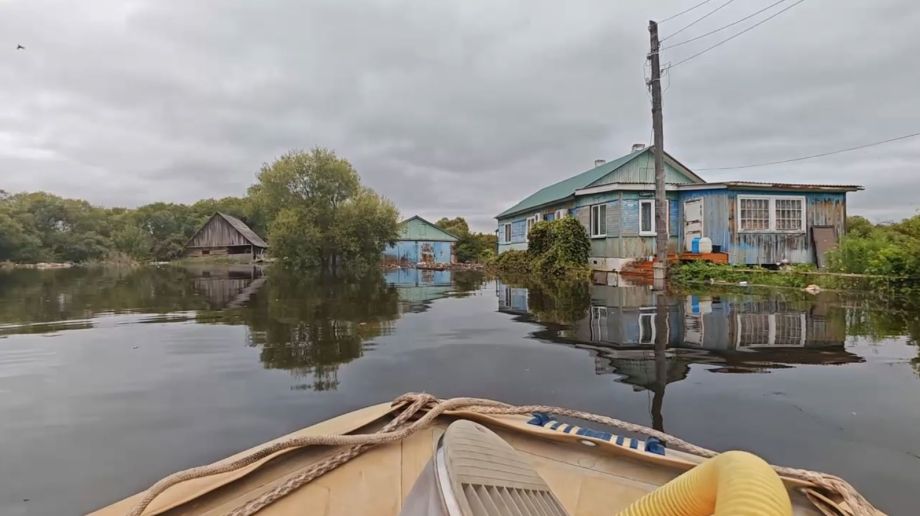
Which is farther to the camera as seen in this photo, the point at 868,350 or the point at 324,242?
the point at 324,242

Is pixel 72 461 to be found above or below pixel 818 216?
below

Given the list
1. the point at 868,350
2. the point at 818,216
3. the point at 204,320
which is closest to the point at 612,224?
the point at 818,216

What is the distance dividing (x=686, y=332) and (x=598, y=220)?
12.8 meters

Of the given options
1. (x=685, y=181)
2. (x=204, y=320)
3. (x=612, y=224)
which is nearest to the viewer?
(x=204, y=320)

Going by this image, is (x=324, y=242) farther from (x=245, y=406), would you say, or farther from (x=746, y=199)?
(x=245, y=406)

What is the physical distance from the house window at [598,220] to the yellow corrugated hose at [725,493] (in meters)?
17.9

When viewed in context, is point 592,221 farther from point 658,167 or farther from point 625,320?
point 625,320

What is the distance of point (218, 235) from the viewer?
171ft

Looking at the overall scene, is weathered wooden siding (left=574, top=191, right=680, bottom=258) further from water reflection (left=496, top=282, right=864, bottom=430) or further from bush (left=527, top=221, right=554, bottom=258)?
water reflection (left=496, top=282, right=864, bottom=430)

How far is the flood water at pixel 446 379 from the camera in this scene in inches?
113

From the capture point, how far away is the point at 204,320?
8.38 metres

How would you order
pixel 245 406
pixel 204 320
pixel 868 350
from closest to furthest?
pixel 245 406
pixel 868 350
pixel 204 320

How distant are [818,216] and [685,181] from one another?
16.4 ft

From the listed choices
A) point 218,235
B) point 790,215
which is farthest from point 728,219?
point 218,235
